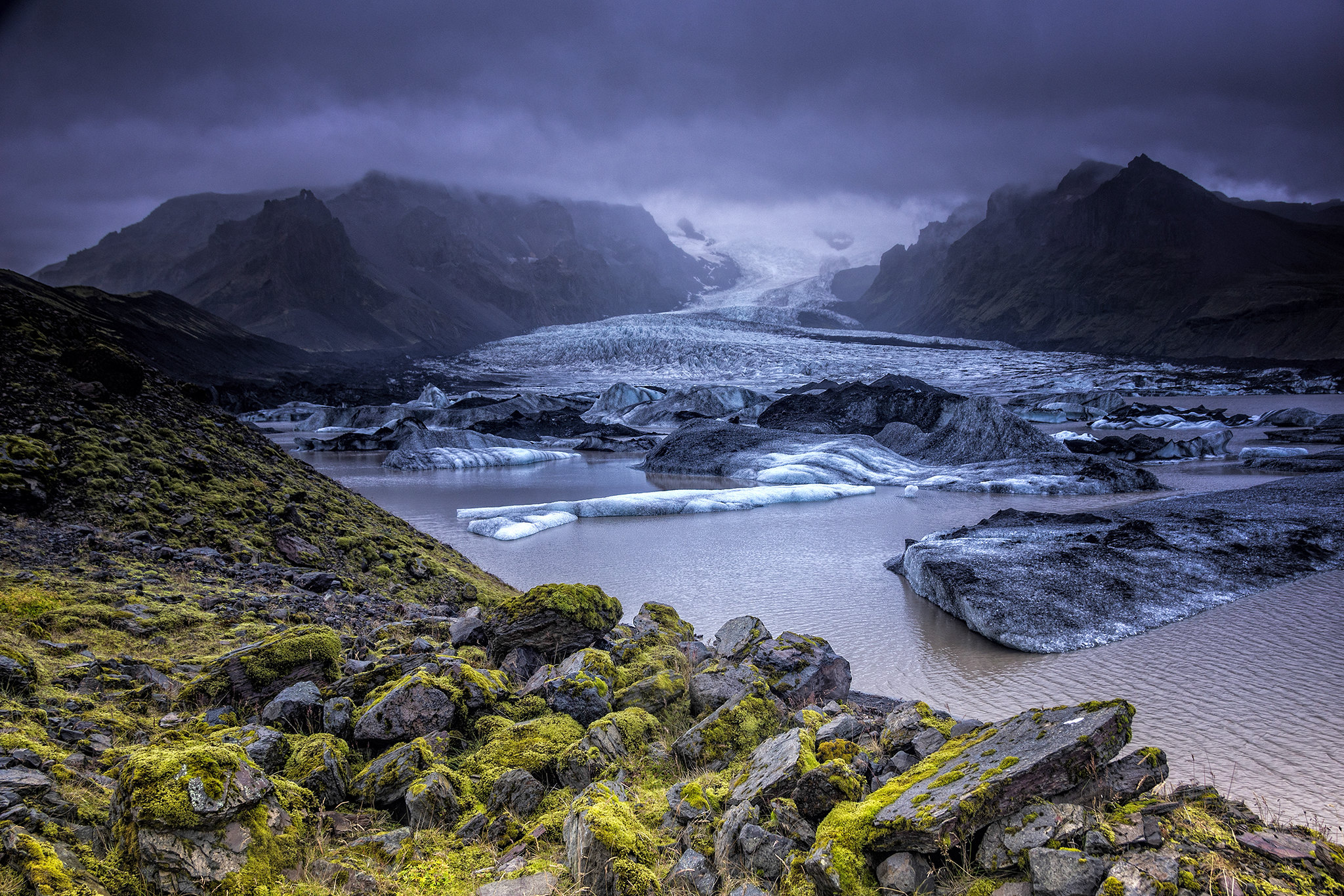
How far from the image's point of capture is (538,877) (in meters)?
2.65

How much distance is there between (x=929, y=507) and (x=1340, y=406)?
145 feet

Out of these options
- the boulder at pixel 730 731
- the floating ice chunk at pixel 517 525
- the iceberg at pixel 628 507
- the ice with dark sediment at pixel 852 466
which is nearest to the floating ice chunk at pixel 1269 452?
the ice with dark sediment at pixel 852 466

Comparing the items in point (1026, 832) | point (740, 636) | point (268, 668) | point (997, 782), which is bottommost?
point (740, 636)

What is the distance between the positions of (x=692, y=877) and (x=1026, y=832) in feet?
4.17

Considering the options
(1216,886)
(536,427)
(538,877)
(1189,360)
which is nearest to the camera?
(1216,886)

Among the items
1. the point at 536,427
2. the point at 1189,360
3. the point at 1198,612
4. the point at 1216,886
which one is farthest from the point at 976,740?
the point at 1189,360

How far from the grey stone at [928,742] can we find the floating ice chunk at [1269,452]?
2559cm

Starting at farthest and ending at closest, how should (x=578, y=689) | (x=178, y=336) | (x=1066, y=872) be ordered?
(x=178, y=336), (x=578, y=689), (x=1066, y=872)

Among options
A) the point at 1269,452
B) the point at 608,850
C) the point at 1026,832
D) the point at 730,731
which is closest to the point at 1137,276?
the point at 1269,452

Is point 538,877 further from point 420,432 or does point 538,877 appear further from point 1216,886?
point 420,432

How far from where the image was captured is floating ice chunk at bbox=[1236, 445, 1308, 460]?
2208 cm

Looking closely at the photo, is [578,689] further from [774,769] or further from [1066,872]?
[1066,872]

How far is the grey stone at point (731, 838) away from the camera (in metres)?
2.80

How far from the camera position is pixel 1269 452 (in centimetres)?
2230
